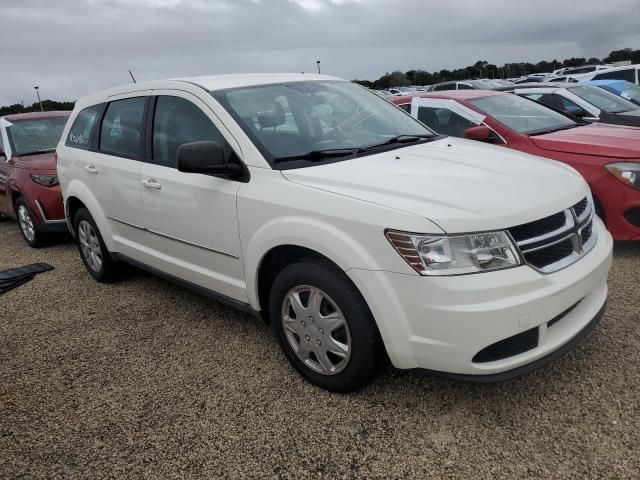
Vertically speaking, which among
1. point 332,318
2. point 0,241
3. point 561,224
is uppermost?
point 561,224

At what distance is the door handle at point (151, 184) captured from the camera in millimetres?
3574

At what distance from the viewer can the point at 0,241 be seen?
744 centimetres

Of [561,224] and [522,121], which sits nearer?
[561,224]

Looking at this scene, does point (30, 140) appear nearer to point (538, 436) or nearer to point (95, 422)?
point (95, 422)

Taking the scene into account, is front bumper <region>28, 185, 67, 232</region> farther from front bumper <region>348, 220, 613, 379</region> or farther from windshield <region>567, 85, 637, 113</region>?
windshield <region>567, 85, 637, 113</region>

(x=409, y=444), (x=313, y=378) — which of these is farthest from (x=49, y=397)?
(x=409, y=444)

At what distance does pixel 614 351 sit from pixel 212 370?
236cm

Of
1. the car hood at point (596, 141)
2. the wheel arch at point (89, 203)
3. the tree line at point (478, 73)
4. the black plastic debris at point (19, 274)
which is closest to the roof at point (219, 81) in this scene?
the wheel arch at point (89, 203)

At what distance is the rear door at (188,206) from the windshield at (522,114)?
10.8 feet

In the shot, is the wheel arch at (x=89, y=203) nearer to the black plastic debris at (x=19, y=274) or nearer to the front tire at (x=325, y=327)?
the black plastic debris at (x=19, y=274)

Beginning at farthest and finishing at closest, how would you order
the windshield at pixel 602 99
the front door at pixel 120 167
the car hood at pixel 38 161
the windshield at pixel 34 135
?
the windshield at pixel 602 99 < the windshield at pixel 34 135 < the car hood at pixel 38 161 < the front door at pixel 120 167

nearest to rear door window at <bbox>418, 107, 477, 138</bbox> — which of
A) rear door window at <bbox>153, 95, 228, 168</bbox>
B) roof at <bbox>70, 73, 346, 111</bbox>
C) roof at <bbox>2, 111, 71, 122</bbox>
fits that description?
roof at <bbox>70, 73, 346, 111</bbox>

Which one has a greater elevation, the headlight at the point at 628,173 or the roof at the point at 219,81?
the roof at the point at 219,81

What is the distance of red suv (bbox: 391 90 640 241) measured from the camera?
4.35m
